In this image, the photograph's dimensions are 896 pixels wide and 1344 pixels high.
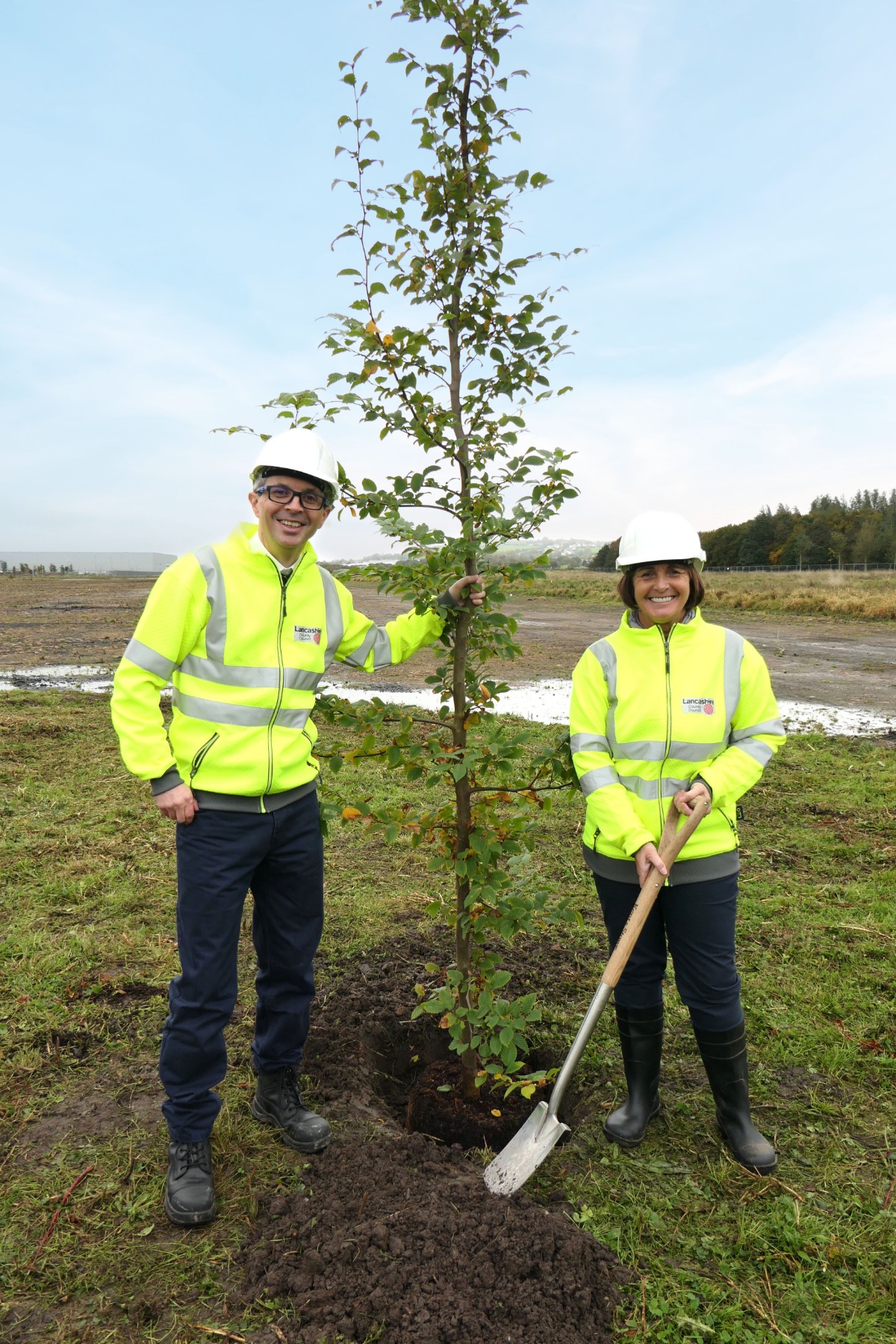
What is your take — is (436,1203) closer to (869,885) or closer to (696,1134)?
(696,1134)

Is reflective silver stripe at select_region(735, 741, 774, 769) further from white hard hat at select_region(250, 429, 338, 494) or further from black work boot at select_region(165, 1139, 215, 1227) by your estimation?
black work boot at select_region(165, 1139, 215, 1227)

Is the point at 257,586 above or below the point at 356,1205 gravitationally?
above

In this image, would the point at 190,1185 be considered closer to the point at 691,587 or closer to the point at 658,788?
the point at 658,788

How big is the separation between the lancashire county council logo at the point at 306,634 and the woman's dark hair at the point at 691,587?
112 cm

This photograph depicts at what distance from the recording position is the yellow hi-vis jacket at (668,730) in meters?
2.85

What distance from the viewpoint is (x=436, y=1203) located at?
2.61 metres

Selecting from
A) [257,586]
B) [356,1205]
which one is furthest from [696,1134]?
[257,586]

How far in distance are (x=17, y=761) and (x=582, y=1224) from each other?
734 cm

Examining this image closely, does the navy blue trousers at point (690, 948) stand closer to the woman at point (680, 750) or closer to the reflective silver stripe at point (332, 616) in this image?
the woman at point (680, 750)

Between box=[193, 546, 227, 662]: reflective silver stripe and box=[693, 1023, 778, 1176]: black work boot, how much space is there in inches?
89.7

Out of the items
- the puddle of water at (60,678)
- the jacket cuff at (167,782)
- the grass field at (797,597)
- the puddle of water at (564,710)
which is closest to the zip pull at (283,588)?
the jacket cuff at (167,782)

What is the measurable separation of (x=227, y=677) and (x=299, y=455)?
797 mm

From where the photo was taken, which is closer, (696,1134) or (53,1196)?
(53,1196)

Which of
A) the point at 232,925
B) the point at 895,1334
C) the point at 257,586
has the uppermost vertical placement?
the point at 257,586
